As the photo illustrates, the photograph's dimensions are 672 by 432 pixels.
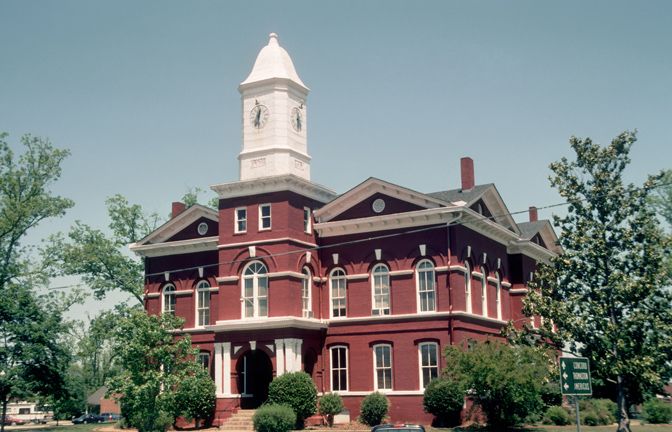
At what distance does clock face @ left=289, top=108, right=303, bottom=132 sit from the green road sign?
26.3m

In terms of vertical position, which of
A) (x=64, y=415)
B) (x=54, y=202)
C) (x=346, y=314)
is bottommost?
(x=64, y=415)

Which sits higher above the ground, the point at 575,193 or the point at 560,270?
the point at 575,193

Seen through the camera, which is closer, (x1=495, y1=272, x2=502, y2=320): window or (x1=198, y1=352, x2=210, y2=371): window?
(x1=198, y1=352, x2=210, y2=371): window

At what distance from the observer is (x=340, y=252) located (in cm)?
4359

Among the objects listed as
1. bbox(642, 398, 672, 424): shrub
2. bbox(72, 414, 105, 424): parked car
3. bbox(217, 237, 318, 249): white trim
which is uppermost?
bbox(217, 237, 318, 249): white trim

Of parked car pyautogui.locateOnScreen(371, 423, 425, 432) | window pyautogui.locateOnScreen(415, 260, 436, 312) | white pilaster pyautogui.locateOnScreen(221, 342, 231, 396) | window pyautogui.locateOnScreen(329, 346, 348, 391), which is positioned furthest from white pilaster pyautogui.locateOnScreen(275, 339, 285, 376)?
parked car pyautogui.locateOnScreen(371, 423, 425, 432)

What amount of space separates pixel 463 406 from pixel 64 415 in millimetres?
66861

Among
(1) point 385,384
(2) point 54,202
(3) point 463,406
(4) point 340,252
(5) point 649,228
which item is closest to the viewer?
(5) point 649,228

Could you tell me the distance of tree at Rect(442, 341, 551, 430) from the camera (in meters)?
33.8

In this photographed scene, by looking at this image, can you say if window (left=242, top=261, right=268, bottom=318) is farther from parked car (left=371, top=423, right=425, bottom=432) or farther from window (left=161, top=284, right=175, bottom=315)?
parked car (left=371, top=423, right=425, bottom=432)

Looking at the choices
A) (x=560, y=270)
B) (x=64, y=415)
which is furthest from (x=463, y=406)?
(x=64, y=415)

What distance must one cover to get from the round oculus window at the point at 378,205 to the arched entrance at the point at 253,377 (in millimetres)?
9776

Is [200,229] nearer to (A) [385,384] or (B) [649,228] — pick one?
(A) [385,384]

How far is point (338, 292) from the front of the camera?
43.5 m
